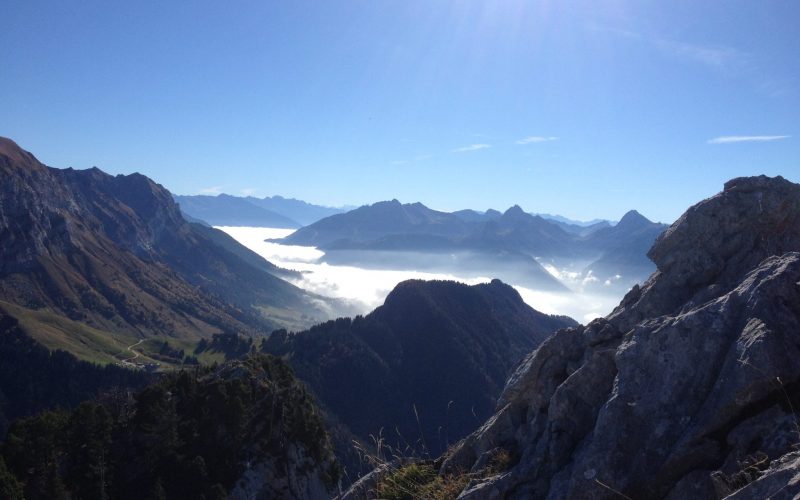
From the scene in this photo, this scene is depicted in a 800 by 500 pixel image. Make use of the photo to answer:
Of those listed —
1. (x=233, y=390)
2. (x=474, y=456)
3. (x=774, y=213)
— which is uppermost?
(x=774, y=213)

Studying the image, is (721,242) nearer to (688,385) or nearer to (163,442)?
(688,385)

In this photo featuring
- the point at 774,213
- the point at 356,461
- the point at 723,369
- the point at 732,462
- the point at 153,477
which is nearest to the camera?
the point at 732,462

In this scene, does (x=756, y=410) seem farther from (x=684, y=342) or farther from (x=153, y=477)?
(x=153, y=477)

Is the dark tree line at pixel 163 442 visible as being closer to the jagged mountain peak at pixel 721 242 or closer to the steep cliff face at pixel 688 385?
the steep cliff face at pixel 688 385

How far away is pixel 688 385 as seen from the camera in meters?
11.1

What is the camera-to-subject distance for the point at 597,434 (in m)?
11.5

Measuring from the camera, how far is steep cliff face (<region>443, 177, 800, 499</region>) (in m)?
9.66

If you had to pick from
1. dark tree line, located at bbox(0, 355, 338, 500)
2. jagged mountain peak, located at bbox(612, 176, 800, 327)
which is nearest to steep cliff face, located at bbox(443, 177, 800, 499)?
jagged mountain peak, located at bbox(612, 176, 800, 327)

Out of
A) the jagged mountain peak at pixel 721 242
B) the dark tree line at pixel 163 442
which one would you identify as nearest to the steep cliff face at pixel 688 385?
the jagged mountain peak at pixel 721 242

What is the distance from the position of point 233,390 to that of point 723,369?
2029 inches

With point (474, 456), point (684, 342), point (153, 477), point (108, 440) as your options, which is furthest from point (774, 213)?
point (108, 440)

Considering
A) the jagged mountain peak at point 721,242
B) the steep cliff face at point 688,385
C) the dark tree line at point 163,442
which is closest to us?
the steep cliff face at point 688,385

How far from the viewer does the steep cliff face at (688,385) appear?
9.66m

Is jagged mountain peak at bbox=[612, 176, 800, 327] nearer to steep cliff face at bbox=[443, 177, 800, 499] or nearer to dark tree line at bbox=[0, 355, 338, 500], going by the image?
steep cliff face at bbox=[443, 177, 800, 499]
